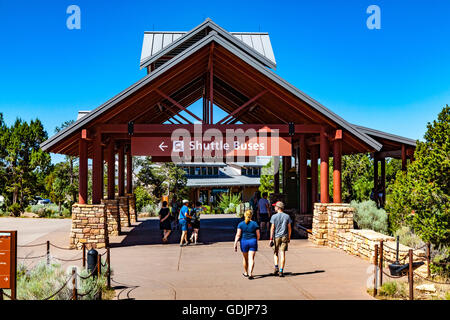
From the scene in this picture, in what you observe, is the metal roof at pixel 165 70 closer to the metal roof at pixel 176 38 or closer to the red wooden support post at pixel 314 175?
the red wooden support post at pixel 314 175

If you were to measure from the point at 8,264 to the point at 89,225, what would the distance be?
7509mm

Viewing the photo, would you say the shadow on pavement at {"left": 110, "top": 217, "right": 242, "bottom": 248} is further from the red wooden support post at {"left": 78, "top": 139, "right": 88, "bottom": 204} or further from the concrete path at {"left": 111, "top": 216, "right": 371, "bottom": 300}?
the red wooden support post at {"left": 78, "top": 139, "right": 88, "bottom": 204}

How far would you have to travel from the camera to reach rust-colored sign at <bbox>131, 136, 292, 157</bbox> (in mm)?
15305

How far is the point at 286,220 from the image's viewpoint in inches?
411

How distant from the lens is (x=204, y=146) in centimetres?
1544

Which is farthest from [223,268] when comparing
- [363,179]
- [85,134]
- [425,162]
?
[363,179]

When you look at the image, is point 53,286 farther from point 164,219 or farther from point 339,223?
point 339,223

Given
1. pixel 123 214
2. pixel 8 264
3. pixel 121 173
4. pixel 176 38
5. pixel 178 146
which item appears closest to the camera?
pixel 8 264

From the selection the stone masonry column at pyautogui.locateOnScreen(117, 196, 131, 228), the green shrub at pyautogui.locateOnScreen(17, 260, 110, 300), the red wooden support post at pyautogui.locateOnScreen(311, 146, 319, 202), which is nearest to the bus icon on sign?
the red wooden support post at pyautogui.locateOnScreen(311, 146, 319, 202)

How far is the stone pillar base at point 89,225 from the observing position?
14305 millimetres

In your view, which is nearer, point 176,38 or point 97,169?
point 97,169

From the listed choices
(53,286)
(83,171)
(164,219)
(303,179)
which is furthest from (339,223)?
(53,286)

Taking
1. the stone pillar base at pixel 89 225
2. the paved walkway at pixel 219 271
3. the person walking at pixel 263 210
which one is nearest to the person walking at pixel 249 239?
the paved walkway at pixel 219 271

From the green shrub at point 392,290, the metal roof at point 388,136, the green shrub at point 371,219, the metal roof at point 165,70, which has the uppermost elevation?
the metal roof at point 165,70
